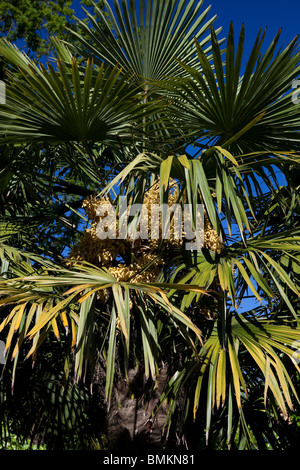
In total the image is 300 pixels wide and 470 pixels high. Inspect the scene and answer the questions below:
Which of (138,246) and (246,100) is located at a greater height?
(246,100)

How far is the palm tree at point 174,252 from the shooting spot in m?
2.79

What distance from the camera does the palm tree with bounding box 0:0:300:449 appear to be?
9.16 ft

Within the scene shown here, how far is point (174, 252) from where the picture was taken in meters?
3.46

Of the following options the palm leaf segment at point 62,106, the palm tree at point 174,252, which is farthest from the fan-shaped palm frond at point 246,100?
the palm leaf segment at point 62,106

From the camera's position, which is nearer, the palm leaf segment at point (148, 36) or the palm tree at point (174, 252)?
the palm tree at point (174, 252)

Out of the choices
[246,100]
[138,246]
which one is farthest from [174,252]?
[246,100]

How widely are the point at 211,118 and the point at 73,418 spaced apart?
2722mm

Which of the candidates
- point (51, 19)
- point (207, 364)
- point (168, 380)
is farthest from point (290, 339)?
point (51, 19)

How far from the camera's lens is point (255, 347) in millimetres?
2809

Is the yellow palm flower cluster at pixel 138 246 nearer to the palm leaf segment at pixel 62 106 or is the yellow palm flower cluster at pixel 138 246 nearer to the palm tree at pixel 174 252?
the palm tree at pixel 174 252

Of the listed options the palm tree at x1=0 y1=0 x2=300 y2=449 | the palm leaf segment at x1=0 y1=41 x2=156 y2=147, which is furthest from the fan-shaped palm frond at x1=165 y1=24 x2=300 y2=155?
the palm leaf segment at x1=0 y1=41 x2=156 y2=147

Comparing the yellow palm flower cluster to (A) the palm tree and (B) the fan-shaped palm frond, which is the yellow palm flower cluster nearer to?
(A) the palm tree

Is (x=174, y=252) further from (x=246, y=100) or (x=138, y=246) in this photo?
(x=246, y=100)
